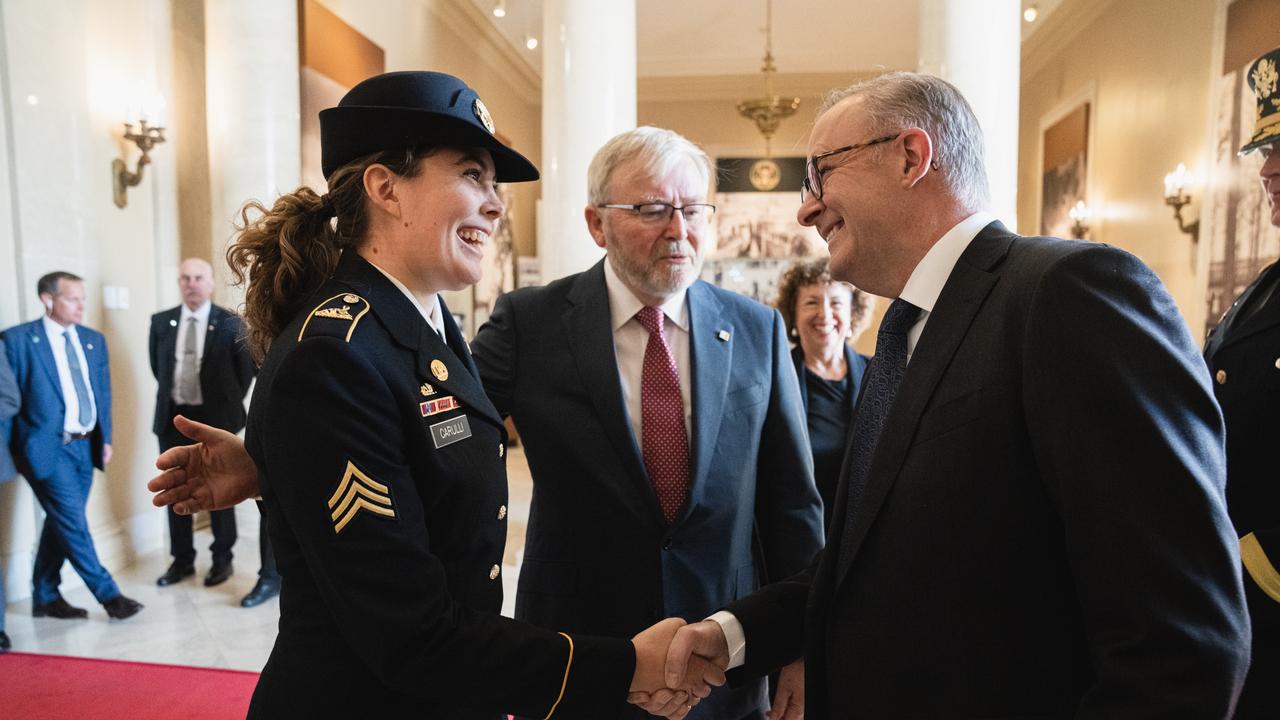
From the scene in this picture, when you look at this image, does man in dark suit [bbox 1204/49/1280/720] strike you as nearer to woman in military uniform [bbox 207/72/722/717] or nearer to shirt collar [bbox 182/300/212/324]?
woman in military uniform [bbox 207/72/722/717]

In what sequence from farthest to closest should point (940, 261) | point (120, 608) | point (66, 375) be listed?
point (66, 375) → point (120, 608) → point (940, 261)

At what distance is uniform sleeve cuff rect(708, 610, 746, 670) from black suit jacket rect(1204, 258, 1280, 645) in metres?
1.09

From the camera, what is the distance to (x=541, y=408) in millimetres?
2018

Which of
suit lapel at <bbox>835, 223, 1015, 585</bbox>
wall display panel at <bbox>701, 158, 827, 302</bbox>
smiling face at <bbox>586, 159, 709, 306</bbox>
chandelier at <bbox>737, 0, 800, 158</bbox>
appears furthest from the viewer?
wall display panel at <bbox>701, 158, 827, 302</bbox>

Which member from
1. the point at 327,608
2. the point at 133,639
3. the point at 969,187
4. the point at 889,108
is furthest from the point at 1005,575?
the point at 133,639

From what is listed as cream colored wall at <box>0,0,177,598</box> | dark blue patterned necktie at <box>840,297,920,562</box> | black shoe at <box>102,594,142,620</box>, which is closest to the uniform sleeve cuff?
dark blue patterned necktie at <box>840,297,920,562</box>

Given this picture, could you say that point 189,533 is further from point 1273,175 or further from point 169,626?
point 1273,175

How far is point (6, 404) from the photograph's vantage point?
4.51 m

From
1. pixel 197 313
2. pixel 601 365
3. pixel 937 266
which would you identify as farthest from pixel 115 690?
pixel 937 266

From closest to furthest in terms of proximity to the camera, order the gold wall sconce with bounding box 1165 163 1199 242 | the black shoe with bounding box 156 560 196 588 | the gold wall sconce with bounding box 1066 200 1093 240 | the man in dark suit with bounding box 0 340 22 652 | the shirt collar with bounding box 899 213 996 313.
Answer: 1. the shirt collar with bounding box 899 213 996 313
2. the man in dark suit with bounding box 0 340 22 652
3. the black shoe with bounding box 156 560 196 588
4. the gold wall sconce with bounding box 1165 163 1199 242
5. the gold wall sconce with bounding box 1066 200 1093 240

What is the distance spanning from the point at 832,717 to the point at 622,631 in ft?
2.42

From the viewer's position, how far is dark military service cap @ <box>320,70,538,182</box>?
1.40m

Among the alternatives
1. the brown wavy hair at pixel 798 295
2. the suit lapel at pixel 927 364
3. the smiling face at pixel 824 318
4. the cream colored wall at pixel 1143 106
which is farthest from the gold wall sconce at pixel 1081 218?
the suit lapel at pixel 927 364

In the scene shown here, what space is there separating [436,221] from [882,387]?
32.0 inches
